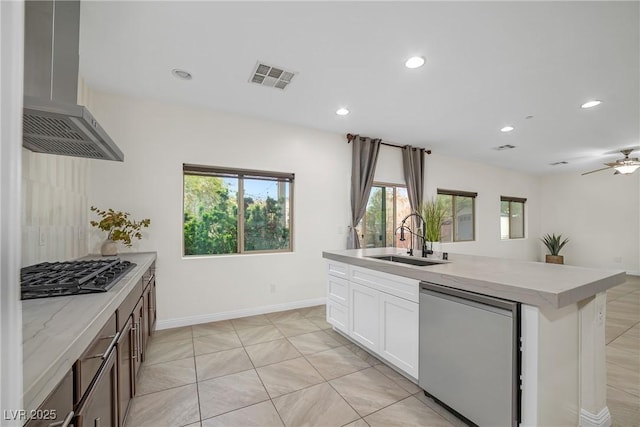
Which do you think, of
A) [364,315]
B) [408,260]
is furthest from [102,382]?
[408,260]

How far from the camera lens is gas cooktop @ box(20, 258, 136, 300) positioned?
130 centimetres

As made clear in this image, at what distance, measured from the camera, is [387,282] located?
2338mm

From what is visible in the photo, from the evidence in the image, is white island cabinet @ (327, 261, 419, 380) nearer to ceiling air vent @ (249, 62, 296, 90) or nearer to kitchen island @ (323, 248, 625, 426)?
kitchen island @ (323, 248, 625, 426)

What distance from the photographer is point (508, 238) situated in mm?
7516

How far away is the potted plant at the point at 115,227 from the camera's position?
2.86m

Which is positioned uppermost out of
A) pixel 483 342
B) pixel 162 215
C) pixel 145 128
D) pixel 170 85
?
pixel 170 85

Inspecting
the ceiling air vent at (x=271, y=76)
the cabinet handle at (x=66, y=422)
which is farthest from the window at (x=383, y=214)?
the cabinet handle at (x=66, y=422)

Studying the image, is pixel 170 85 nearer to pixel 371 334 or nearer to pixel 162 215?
pixel 162 215

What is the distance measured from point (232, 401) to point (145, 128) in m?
3.06

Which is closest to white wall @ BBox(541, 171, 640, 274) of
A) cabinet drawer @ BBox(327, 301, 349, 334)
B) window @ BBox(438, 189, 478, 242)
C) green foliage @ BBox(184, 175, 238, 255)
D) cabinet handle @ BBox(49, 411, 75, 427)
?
window @ BBox(438, 189, 478, 242)

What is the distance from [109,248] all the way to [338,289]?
238cm

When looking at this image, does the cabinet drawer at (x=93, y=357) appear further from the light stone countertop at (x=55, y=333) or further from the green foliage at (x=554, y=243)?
the green foliage at (x=554, y=243)

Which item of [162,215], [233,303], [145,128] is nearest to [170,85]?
[145,128]

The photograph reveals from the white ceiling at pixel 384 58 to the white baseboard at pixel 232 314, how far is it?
8.66 ft
